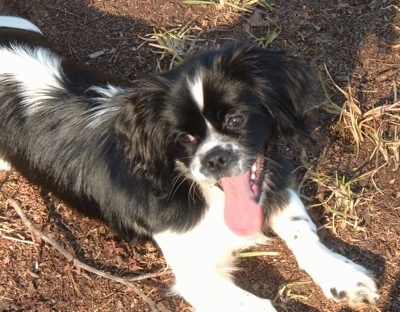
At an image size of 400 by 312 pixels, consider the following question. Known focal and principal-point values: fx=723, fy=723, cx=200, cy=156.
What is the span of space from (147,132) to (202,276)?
0.92 m

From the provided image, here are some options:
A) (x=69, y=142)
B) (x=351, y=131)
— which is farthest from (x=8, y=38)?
(x=351, y=131)

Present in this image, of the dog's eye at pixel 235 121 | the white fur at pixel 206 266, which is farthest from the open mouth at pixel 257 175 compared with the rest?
the dog's eye at pixel 235 121

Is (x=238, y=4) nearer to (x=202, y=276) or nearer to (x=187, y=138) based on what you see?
(x=187, y=138)

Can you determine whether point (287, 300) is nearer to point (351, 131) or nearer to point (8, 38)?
point (351, 131)

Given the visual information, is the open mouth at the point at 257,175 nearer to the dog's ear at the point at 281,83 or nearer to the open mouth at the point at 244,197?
the open mouth at the point at 244,197

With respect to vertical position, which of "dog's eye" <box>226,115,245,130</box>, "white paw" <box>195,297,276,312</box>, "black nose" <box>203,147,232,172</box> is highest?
"dog's eye" <box>226,115,245,130</box>

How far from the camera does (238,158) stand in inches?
136

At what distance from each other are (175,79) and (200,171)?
1.50 ft

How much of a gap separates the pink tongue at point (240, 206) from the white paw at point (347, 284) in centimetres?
47

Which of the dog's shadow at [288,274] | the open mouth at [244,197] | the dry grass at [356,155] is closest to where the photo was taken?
the open mouth at [244,197]

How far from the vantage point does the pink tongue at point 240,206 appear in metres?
3.67

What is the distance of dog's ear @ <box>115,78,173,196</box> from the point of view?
3.44m

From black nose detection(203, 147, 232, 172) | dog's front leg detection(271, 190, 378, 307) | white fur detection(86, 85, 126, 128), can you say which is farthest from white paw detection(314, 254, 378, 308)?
white fur detection(86, 85, 126, 128)

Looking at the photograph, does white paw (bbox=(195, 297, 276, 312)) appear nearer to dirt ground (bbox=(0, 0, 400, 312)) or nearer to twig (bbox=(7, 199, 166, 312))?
dirt ground (bbox=(0, 0, 400, 312))
